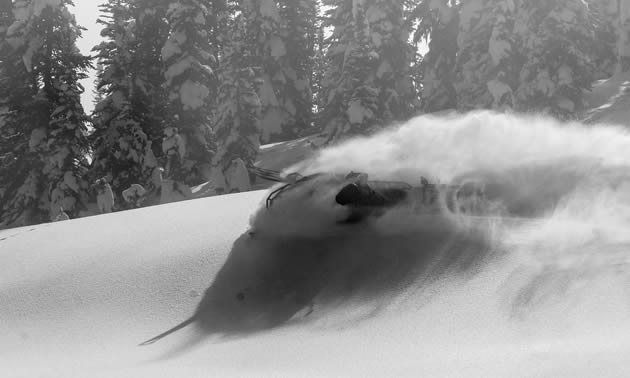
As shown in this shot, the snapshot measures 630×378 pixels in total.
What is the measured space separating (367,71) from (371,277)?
2485 cm

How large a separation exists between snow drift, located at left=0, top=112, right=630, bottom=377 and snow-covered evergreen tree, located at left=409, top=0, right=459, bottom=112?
25655mm

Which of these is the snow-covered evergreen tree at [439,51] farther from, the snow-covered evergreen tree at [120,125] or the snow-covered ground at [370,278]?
the snow-covered ground at [370,278]

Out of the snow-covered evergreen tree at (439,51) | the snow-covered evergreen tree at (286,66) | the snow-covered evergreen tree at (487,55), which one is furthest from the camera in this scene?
the snow-covered evergreen tree at (286,66)

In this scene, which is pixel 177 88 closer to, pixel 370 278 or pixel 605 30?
pixel 370 278

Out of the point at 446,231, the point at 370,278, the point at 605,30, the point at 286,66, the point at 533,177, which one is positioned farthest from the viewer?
the point at 605,30

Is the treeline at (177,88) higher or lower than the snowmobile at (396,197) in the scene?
higher

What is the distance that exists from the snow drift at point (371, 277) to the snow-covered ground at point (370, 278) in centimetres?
2

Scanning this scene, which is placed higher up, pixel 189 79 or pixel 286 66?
pixel 286 66

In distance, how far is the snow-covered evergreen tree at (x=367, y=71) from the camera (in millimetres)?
28469

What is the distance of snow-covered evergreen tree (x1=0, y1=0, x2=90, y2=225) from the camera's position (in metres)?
25.2

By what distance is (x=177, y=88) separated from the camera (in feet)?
87.8

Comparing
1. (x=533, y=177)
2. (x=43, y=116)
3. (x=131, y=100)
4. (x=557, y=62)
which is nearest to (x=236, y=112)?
(x=131, y=100)

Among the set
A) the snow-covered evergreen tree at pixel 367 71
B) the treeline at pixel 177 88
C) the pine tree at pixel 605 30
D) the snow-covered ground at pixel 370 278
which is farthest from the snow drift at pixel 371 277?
the pine tree at pixel 605 30

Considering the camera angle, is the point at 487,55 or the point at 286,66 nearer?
the point at 487,55
